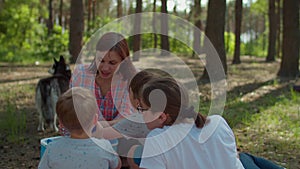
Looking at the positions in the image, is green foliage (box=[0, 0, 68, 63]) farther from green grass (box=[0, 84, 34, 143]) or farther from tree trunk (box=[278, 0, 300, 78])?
tree trunk (box=[278, 0, 300, 78])

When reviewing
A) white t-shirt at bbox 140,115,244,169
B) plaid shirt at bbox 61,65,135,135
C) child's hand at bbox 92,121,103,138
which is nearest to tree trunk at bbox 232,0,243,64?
plaid shirt at bbox 61,65,135,135

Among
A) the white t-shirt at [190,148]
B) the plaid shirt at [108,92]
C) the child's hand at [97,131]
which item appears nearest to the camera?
the white t-shirt at [190,148]

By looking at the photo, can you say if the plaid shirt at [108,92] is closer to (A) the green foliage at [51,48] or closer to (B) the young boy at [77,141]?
(B) the young boy at [77,141]

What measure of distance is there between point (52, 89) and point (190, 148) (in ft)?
13.3

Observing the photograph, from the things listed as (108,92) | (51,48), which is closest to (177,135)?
(108,92)

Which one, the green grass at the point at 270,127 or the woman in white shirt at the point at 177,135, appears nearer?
the woman in white shirt at the point at 177,135

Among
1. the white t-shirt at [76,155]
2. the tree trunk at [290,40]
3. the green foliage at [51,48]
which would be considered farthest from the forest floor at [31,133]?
the green foliage at [51,48]

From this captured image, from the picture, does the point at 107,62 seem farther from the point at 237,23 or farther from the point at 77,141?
the point at 237,23

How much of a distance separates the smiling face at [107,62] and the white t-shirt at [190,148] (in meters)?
1.30

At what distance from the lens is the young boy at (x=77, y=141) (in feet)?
8.71

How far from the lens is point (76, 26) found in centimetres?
1538

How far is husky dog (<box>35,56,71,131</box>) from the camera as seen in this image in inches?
247

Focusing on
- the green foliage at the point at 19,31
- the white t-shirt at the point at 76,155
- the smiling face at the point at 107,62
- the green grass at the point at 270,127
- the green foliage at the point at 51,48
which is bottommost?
the green grass at the point at 270,127

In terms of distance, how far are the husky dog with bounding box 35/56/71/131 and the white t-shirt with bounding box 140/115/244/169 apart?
3898 millimetres
